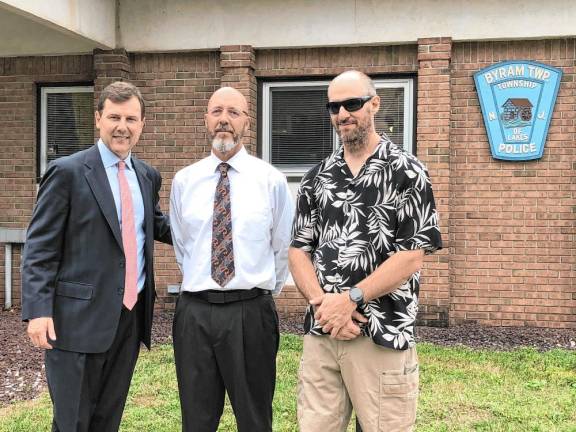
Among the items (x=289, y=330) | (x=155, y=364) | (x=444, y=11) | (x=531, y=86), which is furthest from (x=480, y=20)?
(x=155, y=364)

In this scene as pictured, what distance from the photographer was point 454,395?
5.83 m

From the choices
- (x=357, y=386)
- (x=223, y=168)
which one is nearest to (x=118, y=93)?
(x=223, y=168)

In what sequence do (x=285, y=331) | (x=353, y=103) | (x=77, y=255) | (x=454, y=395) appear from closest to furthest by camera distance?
(x=353, y=103), (x=77, y=255), (x=454, y=395), (x=285, y=331)

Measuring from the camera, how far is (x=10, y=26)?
9211mm

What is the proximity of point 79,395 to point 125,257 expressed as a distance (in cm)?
70

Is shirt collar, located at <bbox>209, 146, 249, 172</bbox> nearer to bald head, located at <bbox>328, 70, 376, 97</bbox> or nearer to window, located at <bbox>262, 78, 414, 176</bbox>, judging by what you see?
bald head, located at <bbox>328, 70, 376, 97</bbox>

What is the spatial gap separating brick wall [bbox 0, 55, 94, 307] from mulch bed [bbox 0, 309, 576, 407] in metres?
1.52

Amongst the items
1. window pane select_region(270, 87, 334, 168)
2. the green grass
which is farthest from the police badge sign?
the green grass

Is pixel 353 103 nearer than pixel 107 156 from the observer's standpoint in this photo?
Yes

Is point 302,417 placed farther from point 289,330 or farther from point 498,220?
point 498,220

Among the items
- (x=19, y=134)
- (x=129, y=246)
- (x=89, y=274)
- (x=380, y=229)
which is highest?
(x=19, y=134)

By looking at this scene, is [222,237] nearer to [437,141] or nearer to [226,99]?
[226,99]

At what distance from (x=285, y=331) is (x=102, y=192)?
5.30 metres

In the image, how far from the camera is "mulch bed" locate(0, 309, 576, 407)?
660 cm
